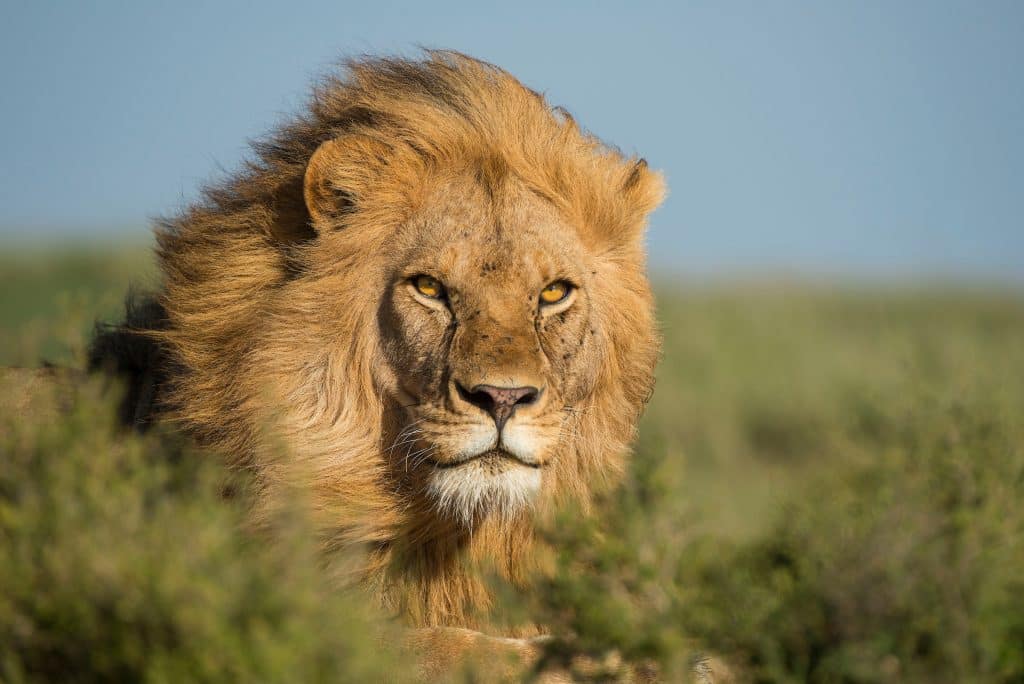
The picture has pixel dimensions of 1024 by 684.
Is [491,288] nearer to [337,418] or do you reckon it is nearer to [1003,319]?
[337,418]

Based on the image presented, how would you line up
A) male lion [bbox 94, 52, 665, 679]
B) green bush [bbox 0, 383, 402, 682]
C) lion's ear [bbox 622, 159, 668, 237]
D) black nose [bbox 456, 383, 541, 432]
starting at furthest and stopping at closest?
lion's ear [bbox 622, 159, 668, 237]
male lion [bbox 94, 52, 665, 679]
black nose [bbox 456, 383, 541, 432]
green bush [bbox 0, 383, 402, 682]

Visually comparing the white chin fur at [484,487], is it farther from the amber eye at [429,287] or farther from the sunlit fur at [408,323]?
the amber eye at [429,287]

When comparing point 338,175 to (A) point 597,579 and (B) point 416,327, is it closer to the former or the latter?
(B) point 416,327

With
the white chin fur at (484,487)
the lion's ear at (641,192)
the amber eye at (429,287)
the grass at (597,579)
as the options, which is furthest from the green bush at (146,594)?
the lion's ear at (641,192)

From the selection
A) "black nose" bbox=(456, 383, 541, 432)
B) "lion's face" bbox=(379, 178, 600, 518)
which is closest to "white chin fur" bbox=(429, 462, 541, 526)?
"lion's face" bbox=(379, 178, 600, 518)

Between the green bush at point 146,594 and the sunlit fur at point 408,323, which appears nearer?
the green bush at point 146,594

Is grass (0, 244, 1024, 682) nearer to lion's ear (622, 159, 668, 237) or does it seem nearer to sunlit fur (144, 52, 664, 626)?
sunlit fur (144, 52, 664, 626)

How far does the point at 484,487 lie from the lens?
423 centimetres

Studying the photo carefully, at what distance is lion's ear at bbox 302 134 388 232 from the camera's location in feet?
15.4

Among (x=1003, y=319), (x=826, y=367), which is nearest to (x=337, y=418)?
(x=826, y=367)

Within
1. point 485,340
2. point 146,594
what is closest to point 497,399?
point 485,340

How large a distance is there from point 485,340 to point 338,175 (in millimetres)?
966

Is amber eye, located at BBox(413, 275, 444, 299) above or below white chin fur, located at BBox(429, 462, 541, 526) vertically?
above

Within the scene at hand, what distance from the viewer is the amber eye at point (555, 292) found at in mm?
4711
